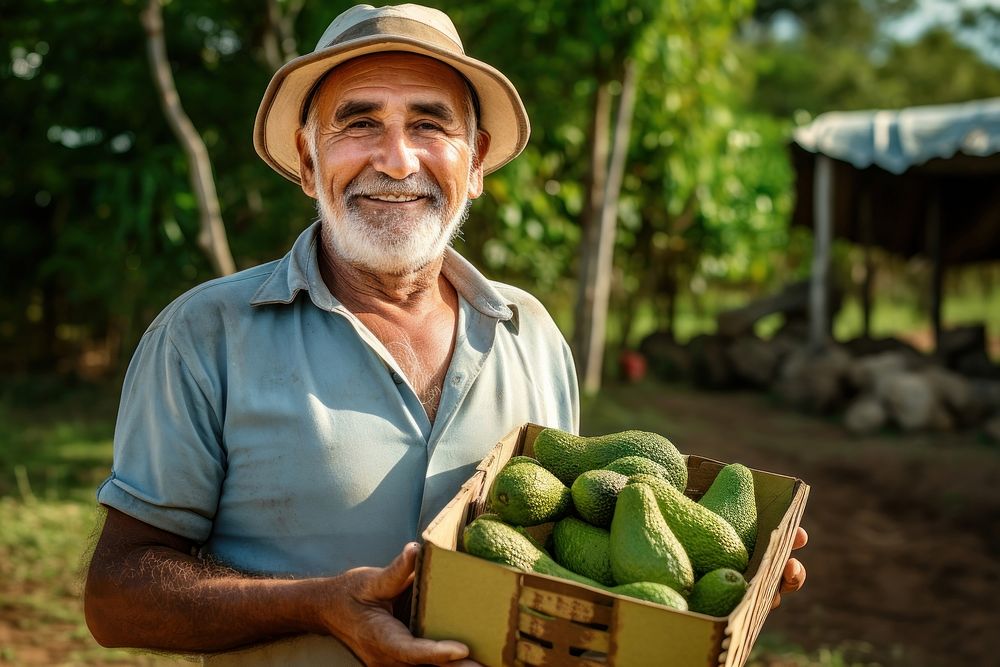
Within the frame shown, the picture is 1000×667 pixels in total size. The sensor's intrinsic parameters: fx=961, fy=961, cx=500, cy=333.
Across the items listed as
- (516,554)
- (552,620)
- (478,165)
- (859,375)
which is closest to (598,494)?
(516,554)

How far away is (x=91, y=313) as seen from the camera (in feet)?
34.8

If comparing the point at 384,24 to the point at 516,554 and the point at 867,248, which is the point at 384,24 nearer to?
the point at 516,554

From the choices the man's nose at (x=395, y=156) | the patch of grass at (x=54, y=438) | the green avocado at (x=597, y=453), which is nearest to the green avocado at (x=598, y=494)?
the green avocado at (x=597, y=453)

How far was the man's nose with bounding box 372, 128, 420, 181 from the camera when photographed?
2117 millimetres

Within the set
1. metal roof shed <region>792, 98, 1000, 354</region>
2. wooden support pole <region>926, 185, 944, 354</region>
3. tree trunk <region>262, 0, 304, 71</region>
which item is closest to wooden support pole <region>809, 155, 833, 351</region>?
metal roof shed <region>792, 98, 1000, 354</region>

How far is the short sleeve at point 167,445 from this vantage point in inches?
72.6

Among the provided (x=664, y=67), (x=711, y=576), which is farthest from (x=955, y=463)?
(x=711, y=576)

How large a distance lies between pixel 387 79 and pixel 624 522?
3.62ft

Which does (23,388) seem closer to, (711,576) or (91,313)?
(91,313)

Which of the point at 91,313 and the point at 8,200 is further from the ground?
the point at 8,200

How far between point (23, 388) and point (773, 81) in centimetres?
1958

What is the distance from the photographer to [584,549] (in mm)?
1775

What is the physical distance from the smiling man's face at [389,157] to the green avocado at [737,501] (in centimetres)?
84

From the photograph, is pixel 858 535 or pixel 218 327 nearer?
pixel 218 327
